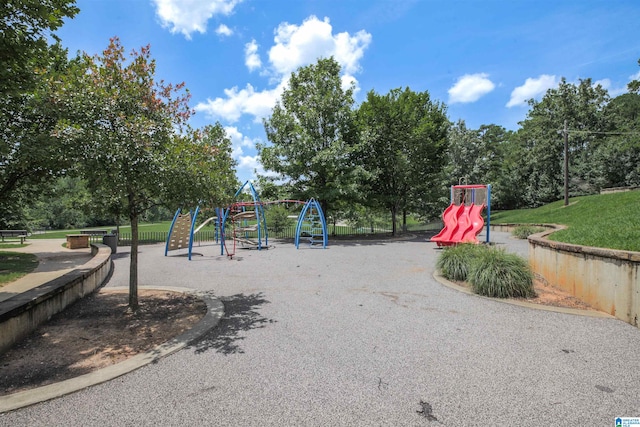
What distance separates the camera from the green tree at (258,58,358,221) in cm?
1866

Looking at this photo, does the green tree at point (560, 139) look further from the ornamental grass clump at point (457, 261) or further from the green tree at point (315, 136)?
the ornamental grass clump at point (457, 261)

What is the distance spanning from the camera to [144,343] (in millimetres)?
4293

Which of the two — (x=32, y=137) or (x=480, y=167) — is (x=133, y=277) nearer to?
(x=32, y=137)

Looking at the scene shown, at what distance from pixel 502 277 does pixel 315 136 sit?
15.2 metres

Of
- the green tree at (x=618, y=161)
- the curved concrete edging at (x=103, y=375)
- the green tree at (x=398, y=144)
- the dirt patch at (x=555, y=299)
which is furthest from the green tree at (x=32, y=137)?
the green tree at (x=618, y=161)

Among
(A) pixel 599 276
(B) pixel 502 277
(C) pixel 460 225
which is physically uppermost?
(C) pixel 460 225

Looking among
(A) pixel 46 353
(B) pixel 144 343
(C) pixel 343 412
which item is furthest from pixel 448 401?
(A) pixel 46 353

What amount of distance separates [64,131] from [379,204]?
775 inches

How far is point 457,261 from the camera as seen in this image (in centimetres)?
774

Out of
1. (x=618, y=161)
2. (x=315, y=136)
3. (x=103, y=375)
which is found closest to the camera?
(x=103, y=375)

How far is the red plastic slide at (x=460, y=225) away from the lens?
13812 millimetres

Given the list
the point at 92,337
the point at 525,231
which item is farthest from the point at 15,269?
the point at 525,231

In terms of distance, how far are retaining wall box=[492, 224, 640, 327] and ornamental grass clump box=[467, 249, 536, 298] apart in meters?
0.70

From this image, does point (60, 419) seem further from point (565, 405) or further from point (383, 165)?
point (383, 165)
